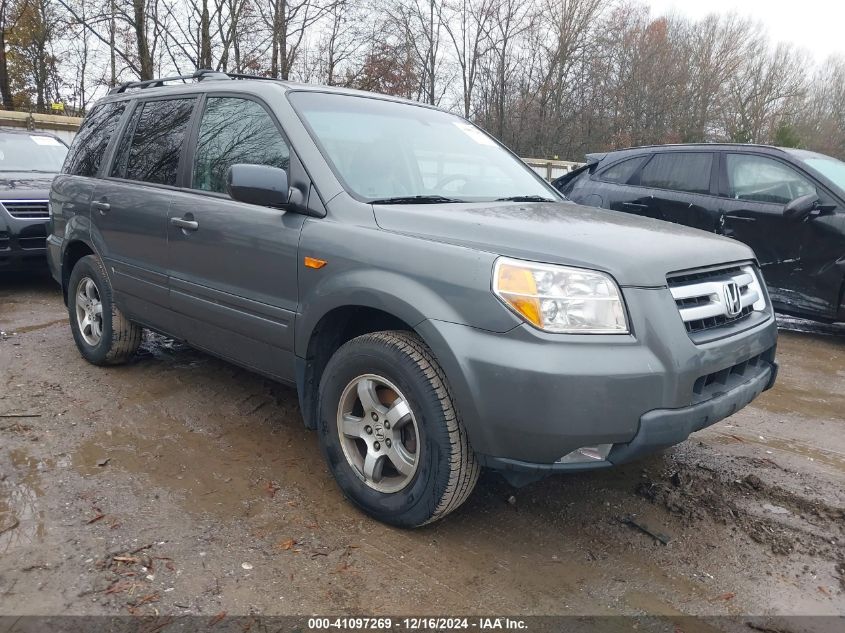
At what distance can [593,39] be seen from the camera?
111ft

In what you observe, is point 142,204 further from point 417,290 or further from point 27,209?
point 27,209

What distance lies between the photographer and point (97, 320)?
4617mm

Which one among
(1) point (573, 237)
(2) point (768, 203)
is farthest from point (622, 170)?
(1) point (573, 237)

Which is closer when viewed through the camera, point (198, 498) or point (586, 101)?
point (198, 498)

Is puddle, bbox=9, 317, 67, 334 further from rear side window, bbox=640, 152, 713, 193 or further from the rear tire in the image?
rear side window, bbox=640, 152, 713, 193

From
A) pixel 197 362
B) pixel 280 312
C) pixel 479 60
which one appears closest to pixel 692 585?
pixel 280 312

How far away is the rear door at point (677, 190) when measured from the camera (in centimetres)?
659

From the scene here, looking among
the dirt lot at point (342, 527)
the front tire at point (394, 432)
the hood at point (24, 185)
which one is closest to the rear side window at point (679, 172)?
the dirt lot at point (342, 527)

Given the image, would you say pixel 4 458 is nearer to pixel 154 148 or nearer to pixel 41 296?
pixel 154 148

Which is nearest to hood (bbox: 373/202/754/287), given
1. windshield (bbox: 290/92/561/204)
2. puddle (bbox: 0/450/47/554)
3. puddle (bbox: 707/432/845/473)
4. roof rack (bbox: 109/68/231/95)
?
windshield (bbox: 290/92/561/204)

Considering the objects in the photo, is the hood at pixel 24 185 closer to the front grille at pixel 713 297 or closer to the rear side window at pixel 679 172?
the rear side window at pixel 679 172

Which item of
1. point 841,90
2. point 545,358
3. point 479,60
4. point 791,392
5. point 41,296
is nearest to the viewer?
point 545,358

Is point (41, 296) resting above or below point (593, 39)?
below

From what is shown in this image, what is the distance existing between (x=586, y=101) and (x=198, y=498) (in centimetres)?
3487
